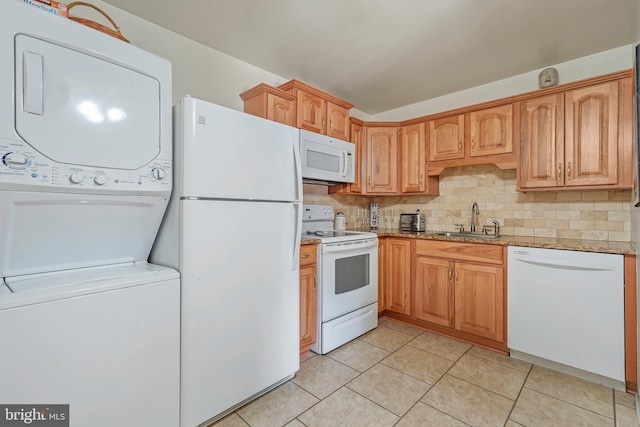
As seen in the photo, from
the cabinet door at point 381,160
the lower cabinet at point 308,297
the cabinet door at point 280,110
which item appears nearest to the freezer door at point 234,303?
the lower cabinet at point 308,297

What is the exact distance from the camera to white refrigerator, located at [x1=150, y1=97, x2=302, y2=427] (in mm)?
1403

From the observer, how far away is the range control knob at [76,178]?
1.12 metres

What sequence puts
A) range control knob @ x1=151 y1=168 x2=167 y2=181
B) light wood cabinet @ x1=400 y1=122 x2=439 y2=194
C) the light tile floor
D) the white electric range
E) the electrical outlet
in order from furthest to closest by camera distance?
A: 1. light wood cabinet @ x1=400 y1=122 x2=439 y2=194
2. the electrical outlet
3. the white electric range
4. the light tile floor
5. range control knob @ x1=151 y1=168 x2=167 y2=181

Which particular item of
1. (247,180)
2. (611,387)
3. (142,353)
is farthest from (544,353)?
(142,353)

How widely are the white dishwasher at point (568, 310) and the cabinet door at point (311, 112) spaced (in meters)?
1.94

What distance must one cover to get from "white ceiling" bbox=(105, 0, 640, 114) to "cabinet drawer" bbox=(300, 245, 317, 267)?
1636mm

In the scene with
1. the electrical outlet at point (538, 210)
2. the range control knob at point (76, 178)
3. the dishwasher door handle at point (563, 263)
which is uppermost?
the range control knob at point (76, 178)

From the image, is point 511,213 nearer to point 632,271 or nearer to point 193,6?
point 632,271

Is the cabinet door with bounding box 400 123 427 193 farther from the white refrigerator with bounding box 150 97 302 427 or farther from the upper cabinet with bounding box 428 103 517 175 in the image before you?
the white refrigerator with bounding box 150 97 302 427

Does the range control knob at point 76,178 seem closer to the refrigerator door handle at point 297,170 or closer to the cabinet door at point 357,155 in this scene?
the refrigerator door handle at point 297,170

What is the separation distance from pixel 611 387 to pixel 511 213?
1445 millimetres

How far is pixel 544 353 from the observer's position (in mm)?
2098

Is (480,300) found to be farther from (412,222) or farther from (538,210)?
(412,222)

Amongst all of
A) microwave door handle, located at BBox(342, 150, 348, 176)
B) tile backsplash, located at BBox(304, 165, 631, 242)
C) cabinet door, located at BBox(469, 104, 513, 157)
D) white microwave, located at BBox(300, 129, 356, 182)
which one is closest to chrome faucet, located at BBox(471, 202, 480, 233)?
tile backsplash, located at BBox(304, 165, 631, 242)
